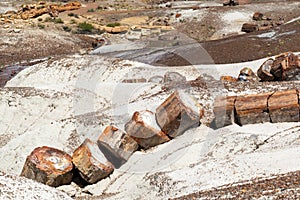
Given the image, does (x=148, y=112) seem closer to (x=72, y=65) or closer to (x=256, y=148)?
(x=256, y=148)

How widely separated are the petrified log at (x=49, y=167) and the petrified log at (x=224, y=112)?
13.4 ft

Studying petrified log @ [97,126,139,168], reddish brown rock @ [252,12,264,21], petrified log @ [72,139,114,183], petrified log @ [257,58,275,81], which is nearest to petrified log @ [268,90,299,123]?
petrified log @ [97,126,139,168]

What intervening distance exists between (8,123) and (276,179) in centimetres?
1039

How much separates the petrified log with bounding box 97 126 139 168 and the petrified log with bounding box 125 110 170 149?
216 millimetres

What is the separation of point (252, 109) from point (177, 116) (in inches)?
78.5

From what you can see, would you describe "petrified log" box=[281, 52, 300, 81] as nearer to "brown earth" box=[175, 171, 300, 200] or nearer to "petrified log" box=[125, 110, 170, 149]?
"petrified log" box=[125, 110, 170, 149]

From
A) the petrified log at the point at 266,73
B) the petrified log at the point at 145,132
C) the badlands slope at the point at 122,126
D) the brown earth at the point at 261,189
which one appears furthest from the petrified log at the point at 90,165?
the petrified log at the point at 266,73

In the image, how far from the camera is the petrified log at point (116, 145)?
37.2 ft

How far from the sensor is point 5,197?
8.34m

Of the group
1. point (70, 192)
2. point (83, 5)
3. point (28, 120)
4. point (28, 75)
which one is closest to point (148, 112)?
point (70, 192)

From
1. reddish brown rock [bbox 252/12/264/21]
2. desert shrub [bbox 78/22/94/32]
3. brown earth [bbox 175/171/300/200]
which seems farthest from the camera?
desert shrub [bbox 78/22/94/32]

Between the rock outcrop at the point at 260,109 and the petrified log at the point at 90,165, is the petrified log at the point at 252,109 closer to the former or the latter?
the rock outcrop at the point at 260,109

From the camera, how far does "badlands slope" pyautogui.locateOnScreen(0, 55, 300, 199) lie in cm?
974

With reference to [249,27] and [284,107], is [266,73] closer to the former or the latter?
[284,107]
